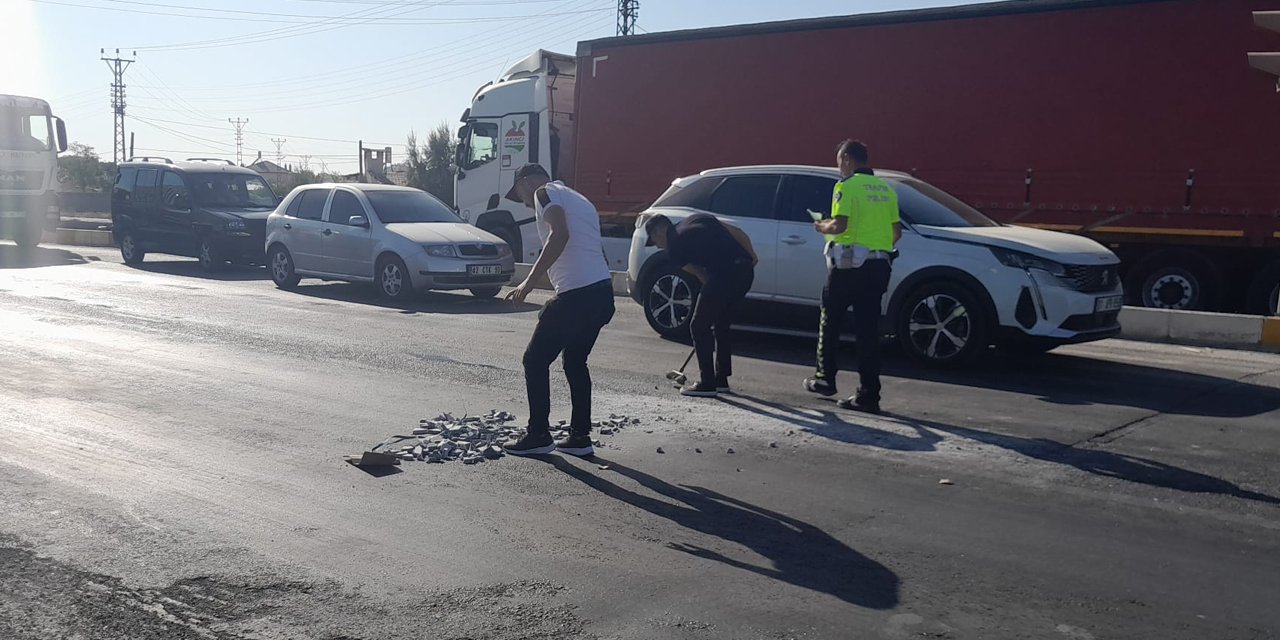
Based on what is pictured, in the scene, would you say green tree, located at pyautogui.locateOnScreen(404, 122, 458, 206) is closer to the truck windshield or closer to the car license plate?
the truck windshield

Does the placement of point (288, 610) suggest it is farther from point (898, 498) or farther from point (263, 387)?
point (263, 387)

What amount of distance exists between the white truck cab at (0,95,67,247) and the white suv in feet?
62.3

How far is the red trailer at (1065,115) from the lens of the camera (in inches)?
488

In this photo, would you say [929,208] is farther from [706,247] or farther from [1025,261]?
[706,247]

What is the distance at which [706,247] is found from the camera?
8.45m

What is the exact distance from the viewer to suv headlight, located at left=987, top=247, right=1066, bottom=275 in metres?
9.41

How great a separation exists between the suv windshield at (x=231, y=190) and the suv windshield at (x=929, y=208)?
14010 mm

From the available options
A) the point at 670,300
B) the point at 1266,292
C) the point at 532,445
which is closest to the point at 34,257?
the point at 670,300

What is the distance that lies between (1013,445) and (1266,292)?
291 inches

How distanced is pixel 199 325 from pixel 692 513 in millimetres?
8392

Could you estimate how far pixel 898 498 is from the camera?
18.7 feet

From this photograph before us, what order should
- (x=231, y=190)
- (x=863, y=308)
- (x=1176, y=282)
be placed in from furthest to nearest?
(x=231, y=190)
(x=1176, y=282)
(x=863, y=308)

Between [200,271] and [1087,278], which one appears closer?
[1087,278]

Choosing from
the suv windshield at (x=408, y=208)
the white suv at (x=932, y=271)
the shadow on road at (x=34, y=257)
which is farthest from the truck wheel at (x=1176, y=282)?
the shadow on road at (x=34, y=257)
